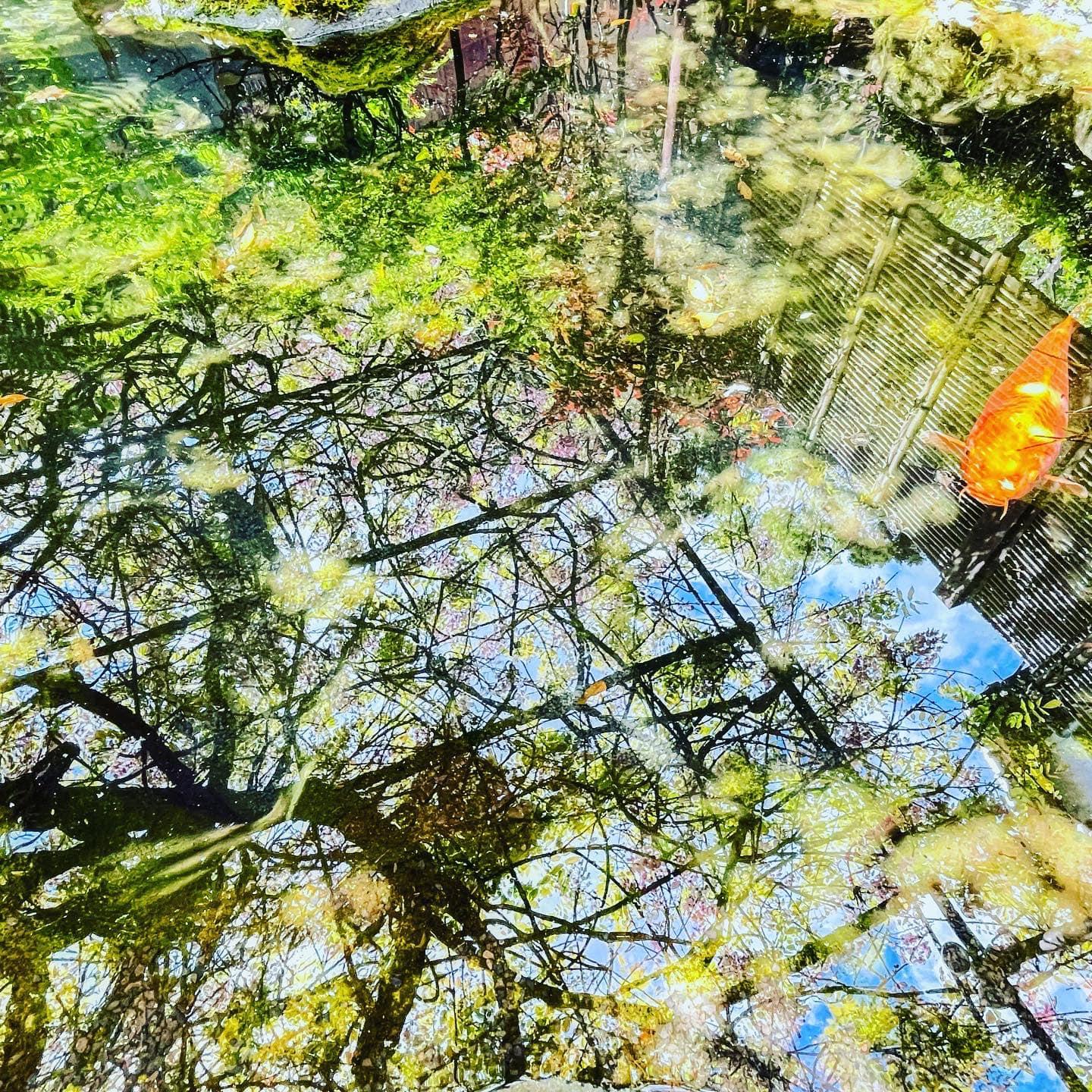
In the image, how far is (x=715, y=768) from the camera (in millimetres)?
1776

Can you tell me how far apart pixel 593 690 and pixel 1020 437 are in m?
1.68

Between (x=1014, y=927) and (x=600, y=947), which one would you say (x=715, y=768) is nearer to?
(x=600, y=947)

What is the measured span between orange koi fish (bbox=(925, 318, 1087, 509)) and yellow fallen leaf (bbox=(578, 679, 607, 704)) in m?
1.40

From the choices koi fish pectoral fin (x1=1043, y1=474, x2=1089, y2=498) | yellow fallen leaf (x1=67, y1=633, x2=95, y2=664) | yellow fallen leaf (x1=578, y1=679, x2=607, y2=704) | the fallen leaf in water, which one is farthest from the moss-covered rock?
koi fish pectoral fin (x1=1043, y1=474, x2=1089, y2=498)

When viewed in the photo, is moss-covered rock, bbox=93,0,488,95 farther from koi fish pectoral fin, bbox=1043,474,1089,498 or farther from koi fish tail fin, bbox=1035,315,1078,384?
koi fish pectoral fin, bbox=1043,474,1089,498

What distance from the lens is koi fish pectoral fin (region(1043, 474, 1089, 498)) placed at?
212 cm

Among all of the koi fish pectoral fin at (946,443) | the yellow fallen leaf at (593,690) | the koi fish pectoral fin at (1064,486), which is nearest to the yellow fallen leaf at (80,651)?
the yellow fallen leaf at (593,690)

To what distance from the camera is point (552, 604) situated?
2.07 meters

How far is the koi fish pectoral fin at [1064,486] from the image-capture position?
2.12 meters

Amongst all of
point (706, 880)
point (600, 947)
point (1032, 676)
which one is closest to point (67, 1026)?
point (600, 947)

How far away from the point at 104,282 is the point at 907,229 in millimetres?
3592

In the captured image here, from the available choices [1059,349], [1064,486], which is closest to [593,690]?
[1064,486]

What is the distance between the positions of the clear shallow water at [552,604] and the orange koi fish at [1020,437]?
0.19ft

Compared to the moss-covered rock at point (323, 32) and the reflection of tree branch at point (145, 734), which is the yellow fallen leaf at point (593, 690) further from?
the moss-covered rock at point (323, 32)
